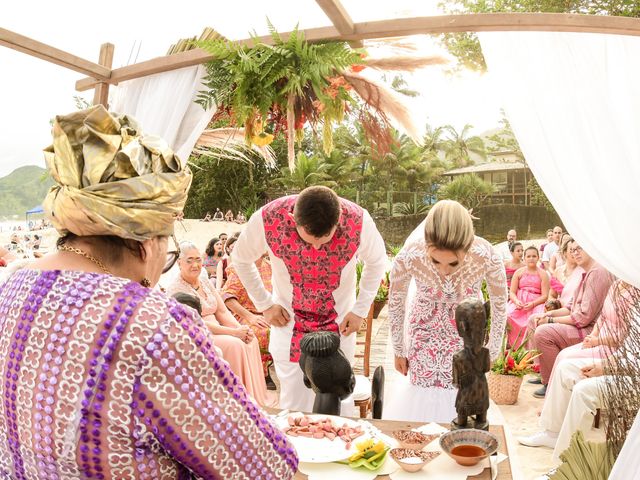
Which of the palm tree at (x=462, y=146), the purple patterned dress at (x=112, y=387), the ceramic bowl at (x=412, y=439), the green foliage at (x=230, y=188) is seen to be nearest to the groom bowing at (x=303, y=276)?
the ceramic bowl at (x=412, y=439)

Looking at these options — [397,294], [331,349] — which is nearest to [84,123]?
[331,349]

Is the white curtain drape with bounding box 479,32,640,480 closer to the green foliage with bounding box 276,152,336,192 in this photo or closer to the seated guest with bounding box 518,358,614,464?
the seated guest with bounding box 518,358,614,464

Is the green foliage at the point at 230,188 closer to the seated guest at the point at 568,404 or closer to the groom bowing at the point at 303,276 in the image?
the seated guest at the point at 568,404

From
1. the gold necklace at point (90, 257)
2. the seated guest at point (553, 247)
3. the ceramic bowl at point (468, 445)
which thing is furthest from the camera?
the seated guest at point (553, 247)

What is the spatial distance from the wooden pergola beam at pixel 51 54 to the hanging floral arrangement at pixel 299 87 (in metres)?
0.63

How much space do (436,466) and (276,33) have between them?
1.99 meters

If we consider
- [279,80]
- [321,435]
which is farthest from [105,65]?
[321,435]

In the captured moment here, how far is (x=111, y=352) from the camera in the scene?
1.07m

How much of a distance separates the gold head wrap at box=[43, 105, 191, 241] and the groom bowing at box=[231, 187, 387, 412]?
2136 millimetres

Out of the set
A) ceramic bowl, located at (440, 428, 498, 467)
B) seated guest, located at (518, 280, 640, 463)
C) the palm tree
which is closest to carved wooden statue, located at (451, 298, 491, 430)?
ceramic bowl, located at (440, 428, 498, 467)

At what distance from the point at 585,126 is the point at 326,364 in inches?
55.8

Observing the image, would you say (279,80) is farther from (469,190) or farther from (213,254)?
(469,190)

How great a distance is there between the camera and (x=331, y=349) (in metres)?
2.15

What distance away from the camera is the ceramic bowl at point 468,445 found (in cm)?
196
